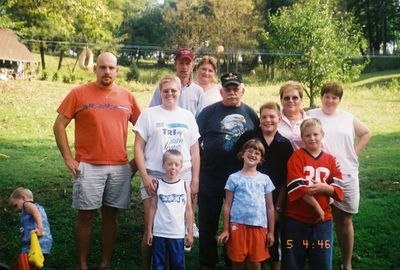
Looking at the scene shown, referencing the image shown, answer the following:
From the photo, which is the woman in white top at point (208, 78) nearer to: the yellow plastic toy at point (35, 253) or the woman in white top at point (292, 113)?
the woman in white top at point (292, 113)

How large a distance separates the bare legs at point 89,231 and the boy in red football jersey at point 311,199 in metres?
1.72

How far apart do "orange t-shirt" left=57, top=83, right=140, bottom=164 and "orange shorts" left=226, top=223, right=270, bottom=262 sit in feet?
4.40

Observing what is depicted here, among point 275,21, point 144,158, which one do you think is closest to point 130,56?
point 275,21

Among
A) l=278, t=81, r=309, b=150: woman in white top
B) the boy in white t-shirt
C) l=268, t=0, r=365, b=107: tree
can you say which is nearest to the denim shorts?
the boy in white t-shirt

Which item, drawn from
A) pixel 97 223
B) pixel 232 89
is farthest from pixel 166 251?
pixel 97 223

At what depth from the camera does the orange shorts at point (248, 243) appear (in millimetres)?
4082

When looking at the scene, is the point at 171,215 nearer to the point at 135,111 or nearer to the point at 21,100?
the point at 135,111

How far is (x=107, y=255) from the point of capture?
4805mm

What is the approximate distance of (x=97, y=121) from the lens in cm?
445

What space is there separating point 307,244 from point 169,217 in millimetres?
1203

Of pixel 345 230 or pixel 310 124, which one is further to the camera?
pixel 345 230

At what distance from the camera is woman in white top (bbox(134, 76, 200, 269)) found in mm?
4223
